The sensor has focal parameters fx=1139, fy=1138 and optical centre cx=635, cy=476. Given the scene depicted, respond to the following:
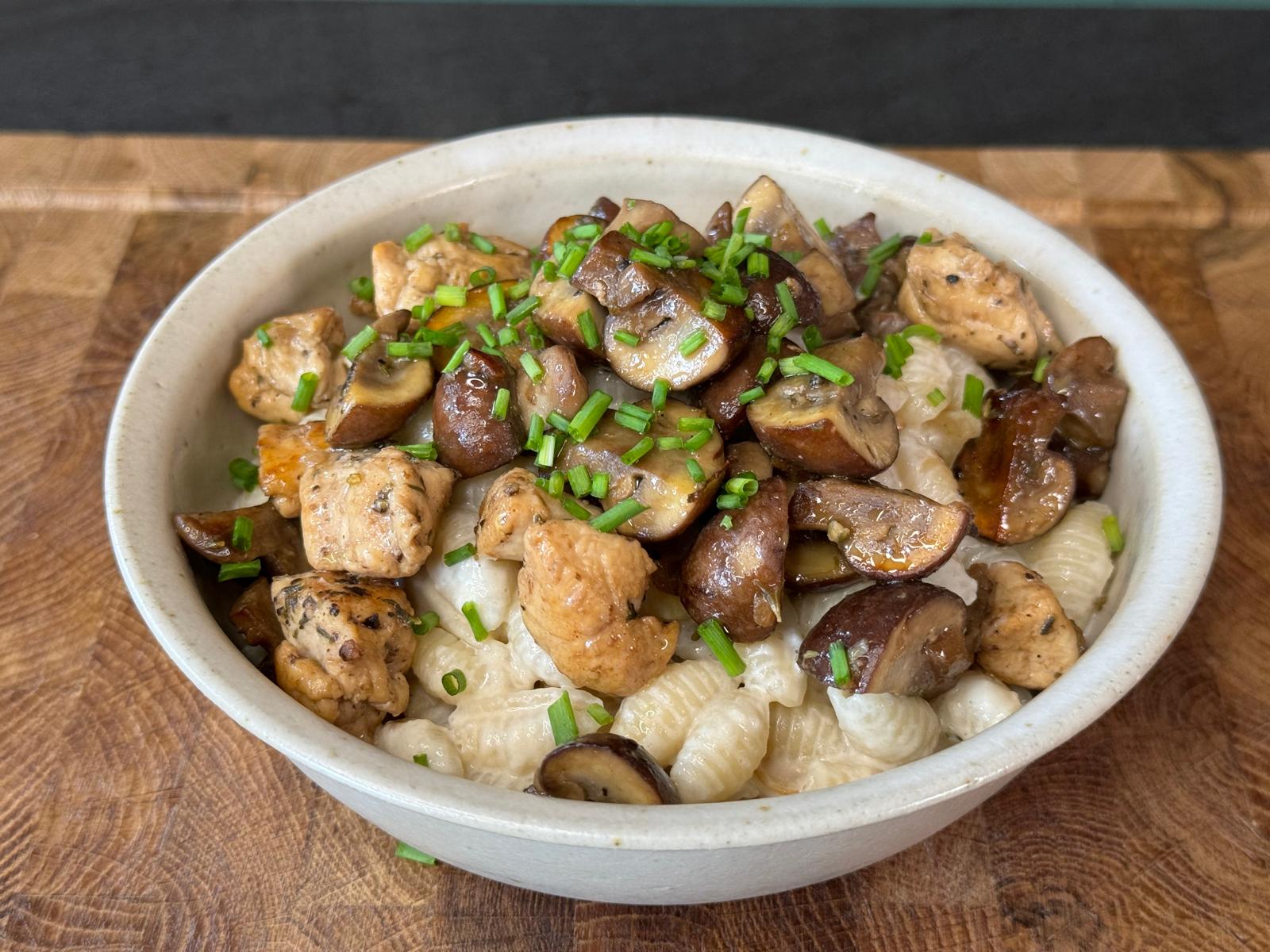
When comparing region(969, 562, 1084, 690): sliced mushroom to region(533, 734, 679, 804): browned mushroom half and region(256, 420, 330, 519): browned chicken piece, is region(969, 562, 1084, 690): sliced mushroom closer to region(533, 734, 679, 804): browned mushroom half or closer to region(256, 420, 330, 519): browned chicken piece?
region(533, 734, 679, 804): browned mushroom half

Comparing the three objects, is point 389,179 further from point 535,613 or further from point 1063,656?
point 1063,656

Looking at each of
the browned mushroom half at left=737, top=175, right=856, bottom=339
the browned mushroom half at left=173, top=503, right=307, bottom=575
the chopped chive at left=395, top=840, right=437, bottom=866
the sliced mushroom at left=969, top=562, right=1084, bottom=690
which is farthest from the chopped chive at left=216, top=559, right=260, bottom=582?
the sliced mushroom at left=969, top=562, right=1084, bottom=690

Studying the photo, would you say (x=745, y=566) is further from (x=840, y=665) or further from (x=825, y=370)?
(x=825, y=370)

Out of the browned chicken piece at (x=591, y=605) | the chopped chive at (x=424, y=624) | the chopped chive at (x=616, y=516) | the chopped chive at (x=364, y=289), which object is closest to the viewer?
the browned chicken piece at (x=591, y=605)

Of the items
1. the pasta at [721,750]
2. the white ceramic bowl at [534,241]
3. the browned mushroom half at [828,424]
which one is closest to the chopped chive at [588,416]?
the browned mushroom half at [828,424]

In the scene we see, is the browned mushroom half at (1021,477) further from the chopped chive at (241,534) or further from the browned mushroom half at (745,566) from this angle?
the chopped chive at (241,534)
